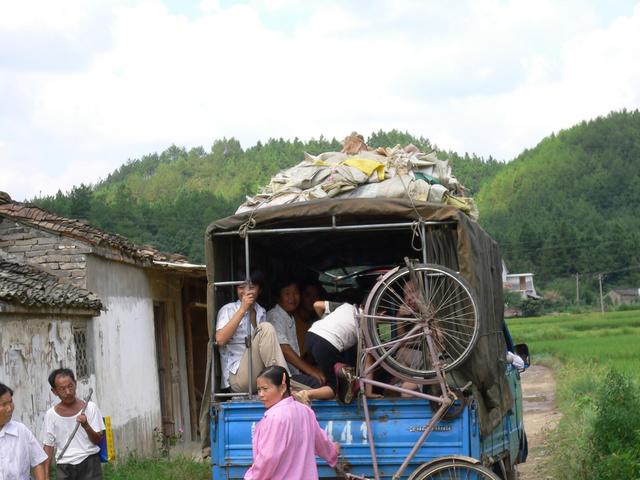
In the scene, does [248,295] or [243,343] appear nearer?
[248,295]

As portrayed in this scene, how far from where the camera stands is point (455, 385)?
6848mm

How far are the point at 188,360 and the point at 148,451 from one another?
11.5 ft

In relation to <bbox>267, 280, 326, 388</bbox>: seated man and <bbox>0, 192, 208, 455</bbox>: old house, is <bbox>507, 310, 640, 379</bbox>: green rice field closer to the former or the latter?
<bbox>0, 192, 208, 455</bbox>: old house

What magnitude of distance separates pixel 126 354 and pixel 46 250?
7.11ft

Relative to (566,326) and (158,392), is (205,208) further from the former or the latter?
(158,392)

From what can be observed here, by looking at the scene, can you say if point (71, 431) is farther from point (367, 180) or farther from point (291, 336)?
point (367, 180)

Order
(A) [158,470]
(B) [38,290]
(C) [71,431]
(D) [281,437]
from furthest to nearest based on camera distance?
(A) [158,470]
(B) [38,290]
(C) [71,431]
(D) [281,437]

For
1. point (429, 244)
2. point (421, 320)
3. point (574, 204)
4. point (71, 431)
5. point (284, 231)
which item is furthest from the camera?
point (574, 204)

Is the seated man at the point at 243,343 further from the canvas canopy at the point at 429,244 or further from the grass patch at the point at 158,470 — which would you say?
the grass patch at the point at 158,470

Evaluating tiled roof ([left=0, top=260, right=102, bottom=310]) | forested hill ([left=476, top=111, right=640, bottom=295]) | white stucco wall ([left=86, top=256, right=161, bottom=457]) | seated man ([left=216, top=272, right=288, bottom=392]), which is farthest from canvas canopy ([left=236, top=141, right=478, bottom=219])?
forested hill ([left=476, top=111, right=640, bottom=295])

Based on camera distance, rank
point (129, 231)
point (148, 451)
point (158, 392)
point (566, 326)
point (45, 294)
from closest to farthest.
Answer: point (45, 294), point (148, 451), point (158, 392), point (129, 231), point (566, 326)

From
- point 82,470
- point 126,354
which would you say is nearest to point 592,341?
point 126,354

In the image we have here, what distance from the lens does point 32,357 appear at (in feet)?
34.7

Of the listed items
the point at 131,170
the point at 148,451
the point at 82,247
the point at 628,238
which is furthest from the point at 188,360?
the point at 131,170
